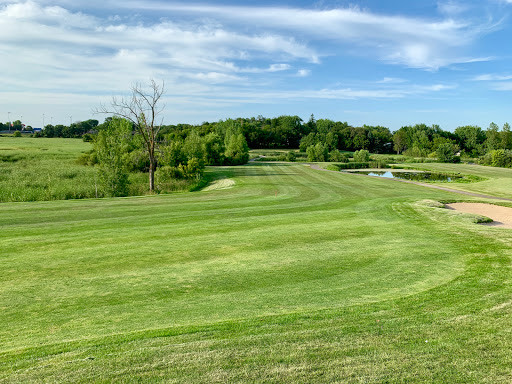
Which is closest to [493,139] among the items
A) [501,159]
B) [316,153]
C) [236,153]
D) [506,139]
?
[506,139]

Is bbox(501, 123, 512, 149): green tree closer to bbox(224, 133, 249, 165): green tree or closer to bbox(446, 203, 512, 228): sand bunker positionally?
bbox(224, 133, 249, 165): green tree

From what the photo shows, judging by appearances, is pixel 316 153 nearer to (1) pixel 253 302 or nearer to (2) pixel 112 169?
(2) pixel 112 169

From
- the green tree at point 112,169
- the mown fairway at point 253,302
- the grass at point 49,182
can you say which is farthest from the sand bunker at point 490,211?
the grass at point 49,182

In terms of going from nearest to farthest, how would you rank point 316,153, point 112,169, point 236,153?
point 112,169, point 236,153, point 316,153

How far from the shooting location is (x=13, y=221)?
50.7 ft

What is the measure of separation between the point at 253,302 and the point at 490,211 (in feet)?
62.8

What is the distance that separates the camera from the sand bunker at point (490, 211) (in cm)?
1823

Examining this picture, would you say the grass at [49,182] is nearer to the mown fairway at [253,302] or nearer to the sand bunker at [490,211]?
the mown fairway at [253,302]

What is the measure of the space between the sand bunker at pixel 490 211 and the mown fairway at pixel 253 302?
4.14 m

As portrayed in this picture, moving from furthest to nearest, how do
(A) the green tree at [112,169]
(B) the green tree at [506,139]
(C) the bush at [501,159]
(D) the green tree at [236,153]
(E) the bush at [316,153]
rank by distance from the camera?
(B) the green tree at [506,139]
(E) the bush at [316,153]
(C) the bush at [501,159]
(D) the green tree at [236,153]
(A) the green tree at [112,169]

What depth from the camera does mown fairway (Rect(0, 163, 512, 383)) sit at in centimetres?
510

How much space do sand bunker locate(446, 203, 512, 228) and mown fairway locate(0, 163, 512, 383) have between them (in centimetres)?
414

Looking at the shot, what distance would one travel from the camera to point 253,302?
296 inches

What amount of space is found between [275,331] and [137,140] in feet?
161
